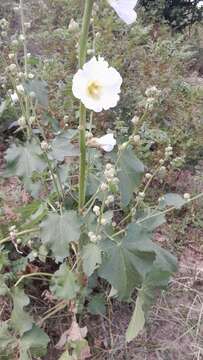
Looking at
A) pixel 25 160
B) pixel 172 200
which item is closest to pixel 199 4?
pixel 172 200

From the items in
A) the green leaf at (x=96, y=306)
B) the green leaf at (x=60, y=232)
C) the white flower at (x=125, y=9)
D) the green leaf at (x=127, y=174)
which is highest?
the white flower at (x=125, y=9)

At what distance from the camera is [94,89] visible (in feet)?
4.13

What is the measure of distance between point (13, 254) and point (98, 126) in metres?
0.95

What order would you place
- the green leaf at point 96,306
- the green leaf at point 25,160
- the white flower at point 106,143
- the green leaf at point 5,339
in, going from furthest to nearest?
the green leaf at point 96,306
the green leaf at point 5,339
the green leaf at point 25,160
the white flower at point 106,143

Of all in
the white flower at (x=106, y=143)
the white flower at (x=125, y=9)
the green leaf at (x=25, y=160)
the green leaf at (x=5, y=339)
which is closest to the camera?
the white flower at (x=125, y=9)

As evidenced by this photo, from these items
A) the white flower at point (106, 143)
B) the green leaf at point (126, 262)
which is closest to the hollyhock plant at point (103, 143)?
the white flower at point (106, 143)

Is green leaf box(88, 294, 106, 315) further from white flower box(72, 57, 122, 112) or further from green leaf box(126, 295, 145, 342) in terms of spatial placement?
white flower box(72, 57, 122, 112)

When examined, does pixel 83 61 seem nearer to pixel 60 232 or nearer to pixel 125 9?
pixel 125 9

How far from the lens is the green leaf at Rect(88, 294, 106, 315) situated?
1.78m

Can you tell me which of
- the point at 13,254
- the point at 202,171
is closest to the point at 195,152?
the point at 202,171

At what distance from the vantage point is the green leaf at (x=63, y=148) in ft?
5.10

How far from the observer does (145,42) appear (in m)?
3.89

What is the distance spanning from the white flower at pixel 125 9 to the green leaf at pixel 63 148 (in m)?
0.50

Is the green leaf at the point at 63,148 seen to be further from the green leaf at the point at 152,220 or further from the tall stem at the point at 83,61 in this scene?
the green leaf at the point at 152,220
